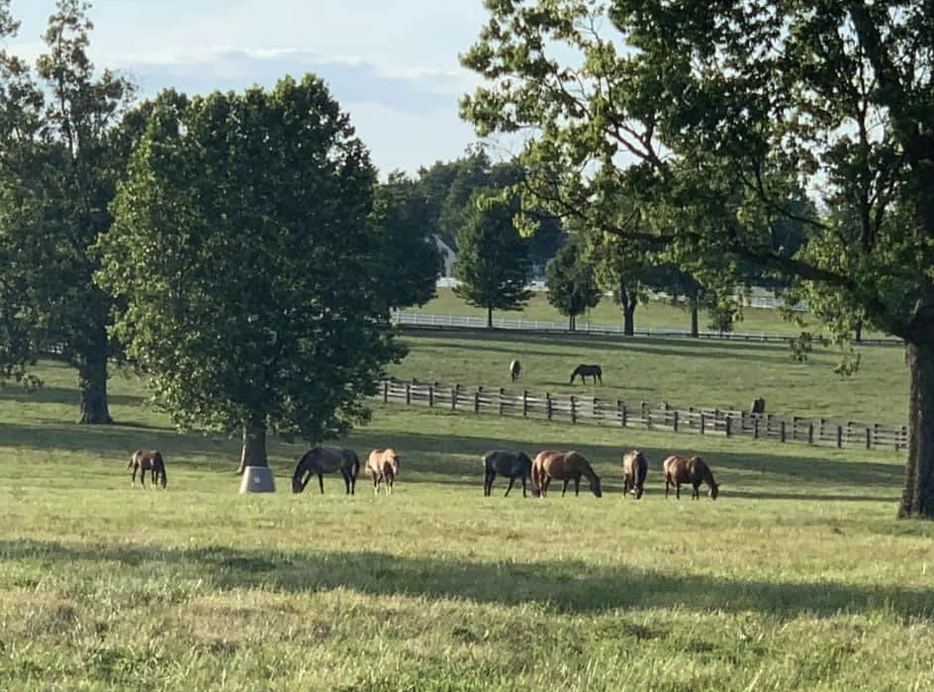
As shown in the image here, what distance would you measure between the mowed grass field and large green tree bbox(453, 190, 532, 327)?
79.5 m

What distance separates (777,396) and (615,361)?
13.9 metres

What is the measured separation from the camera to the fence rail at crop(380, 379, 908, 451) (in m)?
53.3

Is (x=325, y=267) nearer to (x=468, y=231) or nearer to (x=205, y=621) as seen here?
(x=205, y=621)

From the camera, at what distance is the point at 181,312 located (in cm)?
3972

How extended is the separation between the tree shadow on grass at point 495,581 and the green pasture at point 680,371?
51766 mm

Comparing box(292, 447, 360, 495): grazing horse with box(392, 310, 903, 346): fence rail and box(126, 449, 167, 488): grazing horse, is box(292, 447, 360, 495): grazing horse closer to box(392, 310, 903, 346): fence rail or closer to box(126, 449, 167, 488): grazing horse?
box(126, 449, 167, 488): grazing horse

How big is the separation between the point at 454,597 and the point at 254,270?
30.7 metres

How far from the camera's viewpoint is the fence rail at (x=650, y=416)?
5334 centimetres

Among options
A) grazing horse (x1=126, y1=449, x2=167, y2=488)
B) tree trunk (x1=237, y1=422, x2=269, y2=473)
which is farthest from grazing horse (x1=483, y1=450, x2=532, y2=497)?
tree trunk (x1=237, y1=422, x2=269, y2=473)

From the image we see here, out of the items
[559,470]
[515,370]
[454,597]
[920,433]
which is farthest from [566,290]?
[454,597]

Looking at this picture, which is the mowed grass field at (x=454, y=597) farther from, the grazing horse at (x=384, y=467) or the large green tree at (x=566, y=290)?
the large green tree at (x=566, y=290)

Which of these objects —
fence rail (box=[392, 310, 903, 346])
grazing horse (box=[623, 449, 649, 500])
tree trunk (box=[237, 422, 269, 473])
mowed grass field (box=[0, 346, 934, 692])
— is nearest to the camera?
mowed grass field (box=[0, 346, 934, 692])

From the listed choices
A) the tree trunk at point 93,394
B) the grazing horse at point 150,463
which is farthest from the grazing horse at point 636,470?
the tree trunk at point 93,394

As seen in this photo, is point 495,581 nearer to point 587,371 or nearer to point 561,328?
point 587,371
